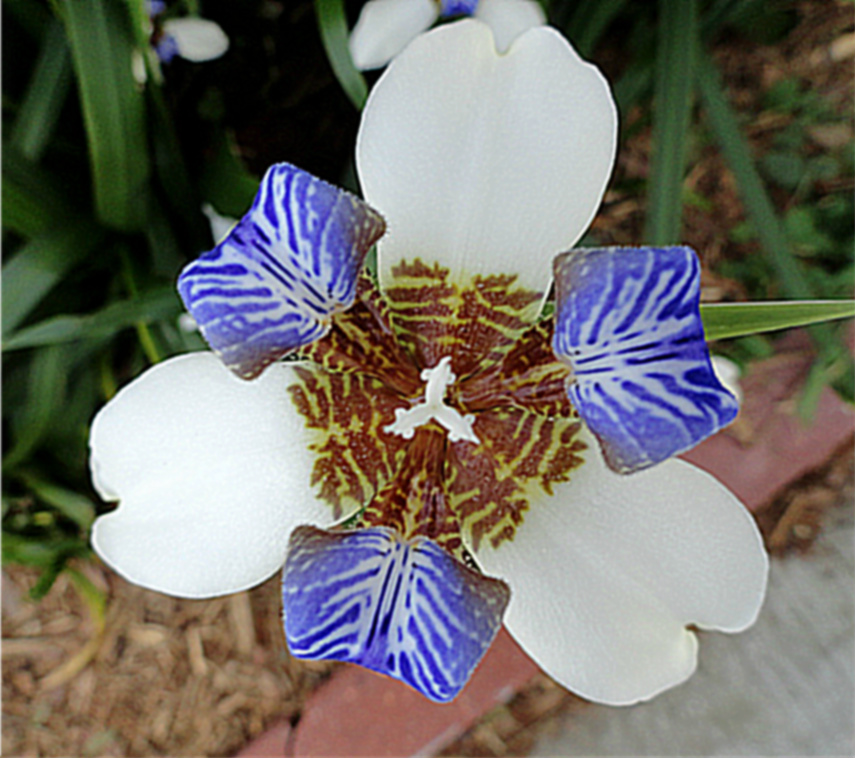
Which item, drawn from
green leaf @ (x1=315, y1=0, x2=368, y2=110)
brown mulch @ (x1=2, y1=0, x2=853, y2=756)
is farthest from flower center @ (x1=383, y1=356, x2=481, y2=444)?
brown mulch @ (x1=2, y1=0, x2=853, y2=756)

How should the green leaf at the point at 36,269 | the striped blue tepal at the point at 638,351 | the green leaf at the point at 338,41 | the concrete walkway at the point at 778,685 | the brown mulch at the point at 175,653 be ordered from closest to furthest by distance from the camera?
the striped blue tepal at the point at 638,351 < the green leaf at the point at 338,41 < the green leaf at the point at 36,269 < the brown mulch at the point at 175,653 < the concrete walkway at the point at 778,685

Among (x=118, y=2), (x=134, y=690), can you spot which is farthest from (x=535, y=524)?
(x=134, y=690)

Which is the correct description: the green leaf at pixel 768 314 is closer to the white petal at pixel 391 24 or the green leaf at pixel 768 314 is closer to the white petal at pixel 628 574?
the white petal at pixel 628 574

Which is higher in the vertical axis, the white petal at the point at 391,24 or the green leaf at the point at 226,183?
the white petal at the point at 391,24

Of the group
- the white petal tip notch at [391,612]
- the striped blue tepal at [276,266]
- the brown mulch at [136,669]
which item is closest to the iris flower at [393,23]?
the striped blue tepal at [276,266]

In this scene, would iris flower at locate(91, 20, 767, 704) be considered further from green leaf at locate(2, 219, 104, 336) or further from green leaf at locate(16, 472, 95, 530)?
green leaf at locate(16, 472, 95, 530)

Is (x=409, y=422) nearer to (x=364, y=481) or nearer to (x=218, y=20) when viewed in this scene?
(x=364, y=481)

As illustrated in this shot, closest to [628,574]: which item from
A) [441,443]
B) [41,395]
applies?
[441,443]
